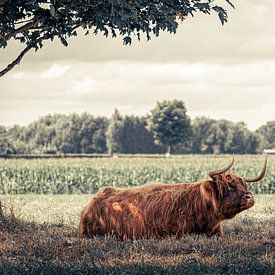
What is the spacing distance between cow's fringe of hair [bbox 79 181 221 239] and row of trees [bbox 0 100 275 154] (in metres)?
94.8

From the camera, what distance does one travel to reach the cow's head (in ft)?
36.4

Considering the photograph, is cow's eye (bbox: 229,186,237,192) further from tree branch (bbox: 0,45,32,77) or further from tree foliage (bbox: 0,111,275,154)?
tree foliage (bbox: 0,111,275,154)

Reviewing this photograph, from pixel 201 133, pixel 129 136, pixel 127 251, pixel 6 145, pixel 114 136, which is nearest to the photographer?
pixel 127 251

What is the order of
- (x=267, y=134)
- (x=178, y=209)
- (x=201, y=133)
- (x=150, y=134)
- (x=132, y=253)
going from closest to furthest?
(x=132, y=253) → (x=178, y=209) → (x=267, y=134) → (x=150, y=134) → (x=201, y=133)

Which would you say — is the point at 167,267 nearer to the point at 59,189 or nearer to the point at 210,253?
the point at 210,253

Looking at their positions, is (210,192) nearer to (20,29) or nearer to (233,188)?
(233,188)

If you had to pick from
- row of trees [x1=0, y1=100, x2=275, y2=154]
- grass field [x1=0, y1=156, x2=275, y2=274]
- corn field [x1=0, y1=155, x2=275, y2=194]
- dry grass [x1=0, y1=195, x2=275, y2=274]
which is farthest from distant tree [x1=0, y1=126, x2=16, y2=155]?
dry grass [x1=0, y1=195, x2=275, y2=274]

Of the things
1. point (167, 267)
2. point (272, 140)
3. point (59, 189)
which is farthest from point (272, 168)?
point (272, 140)

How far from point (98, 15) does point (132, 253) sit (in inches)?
142

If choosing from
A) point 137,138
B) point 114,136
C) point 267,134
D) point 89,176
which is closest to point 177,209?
point 89,176

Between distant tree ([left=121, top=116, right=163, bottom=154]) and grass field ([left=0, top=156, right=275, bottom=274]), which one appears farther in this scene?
distant tree ([left=121, top=116, right=163, bottom=154])

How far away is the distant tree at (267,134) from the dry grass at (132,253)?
351 feet

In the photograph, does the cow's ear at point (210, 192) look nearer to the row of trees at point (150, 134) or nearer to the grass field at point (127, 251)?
the grass field at point (127, 251)

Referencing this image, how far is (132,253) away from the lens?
10.0 m
